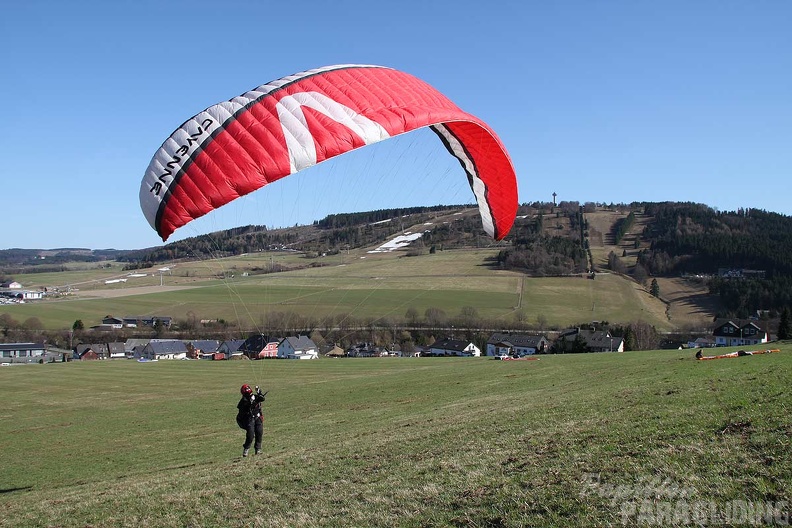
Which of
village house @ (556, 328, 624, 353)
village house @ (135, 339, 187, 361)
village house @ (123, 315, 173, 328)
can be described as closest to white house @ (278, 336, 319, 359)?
village house @ (135, 339, 187, 361)

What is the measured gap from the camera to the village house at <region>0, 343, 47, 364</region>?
57.6 metres

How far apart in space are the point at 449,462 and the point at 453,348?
5364cm

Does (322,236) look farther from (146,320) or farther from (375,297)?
(146,320)

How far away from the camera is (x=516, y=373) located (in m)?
25.3

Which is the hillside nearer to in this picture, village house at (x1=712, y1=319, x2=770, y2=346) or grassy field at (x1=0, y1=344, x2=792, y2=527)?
village house at (x1=712, y1=319, x2=770, y2=346)

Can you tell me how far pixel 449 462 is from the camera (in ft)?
25.4

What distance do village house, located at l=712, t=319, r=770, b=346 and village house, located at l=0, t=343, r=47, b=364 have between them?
66997mm

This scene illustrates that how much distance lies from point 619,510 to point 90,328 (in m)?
74.7

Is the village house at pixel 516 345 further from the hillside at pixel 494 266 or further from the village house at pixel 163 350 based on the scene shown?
the village house at pixel 163 350

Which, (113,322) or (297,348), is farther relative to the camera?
(113,322)

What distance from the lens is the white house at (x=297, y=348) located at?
60812 mm

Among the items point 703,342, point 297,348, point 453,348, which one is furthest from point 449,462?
point 703,342

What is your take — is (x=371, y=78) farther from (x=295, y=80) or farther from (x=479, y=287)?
(x=479, y=287)

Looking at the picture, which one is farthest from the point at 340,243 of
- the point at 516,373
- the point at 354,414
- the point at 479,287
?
the point at 354,414
